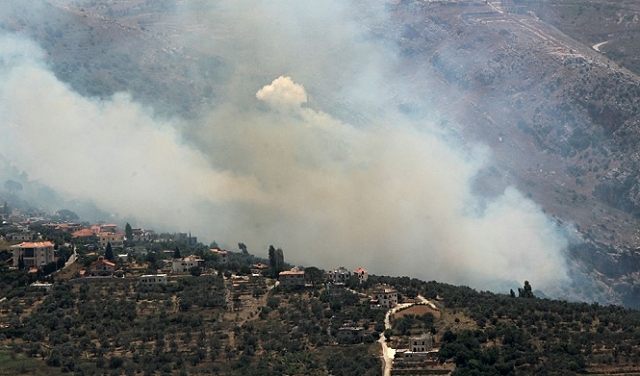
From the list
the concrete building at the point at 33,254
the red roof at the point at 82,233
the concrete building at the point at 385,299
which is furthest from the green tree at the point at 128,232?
the concrete building at the point at 385,299

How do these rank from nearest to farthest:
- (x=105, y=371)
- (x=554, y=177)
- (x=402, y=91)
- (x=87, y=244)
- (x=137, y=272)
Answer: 1. (x=105, y=371)
2. (x=137, y=272)
3. (x=87, y=244)
4. (x=554, y=177)
5. (x=402, y=91)

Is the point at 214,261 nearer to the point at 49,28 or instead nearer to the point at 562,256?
the point at 562,256

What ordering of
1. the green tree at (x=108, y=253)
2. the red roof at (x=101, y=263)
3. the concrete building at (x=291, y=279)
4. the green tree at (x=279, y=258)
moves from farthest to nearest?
1. the green tree at (x=279, y=258)
2. the green tree at (x=108, y=253)
3. the red roof at (x=101, y=263)
4. the concrete building at (x=291, y=279)

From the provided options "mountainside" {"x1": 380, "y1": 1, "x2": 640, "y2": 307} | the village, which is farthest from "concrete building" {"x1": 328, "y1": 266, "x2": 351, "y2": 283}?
"mountainside" {"x1": 380, "y1": 1, "x2": 640, "y2": 307}

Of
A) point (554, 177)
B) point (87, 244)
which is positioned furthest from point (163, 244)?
point (554, 177)

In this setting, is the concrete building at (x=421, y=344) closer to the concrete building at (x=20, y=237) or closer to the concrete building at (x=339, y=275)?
the concrete building at (x=339, y=275)

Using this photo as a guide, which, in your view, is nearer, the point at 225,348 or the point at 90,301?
the point at 225,348

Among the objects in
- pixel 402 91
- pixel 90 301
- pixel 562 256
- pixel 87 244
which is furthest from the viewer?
pixel 402 91
